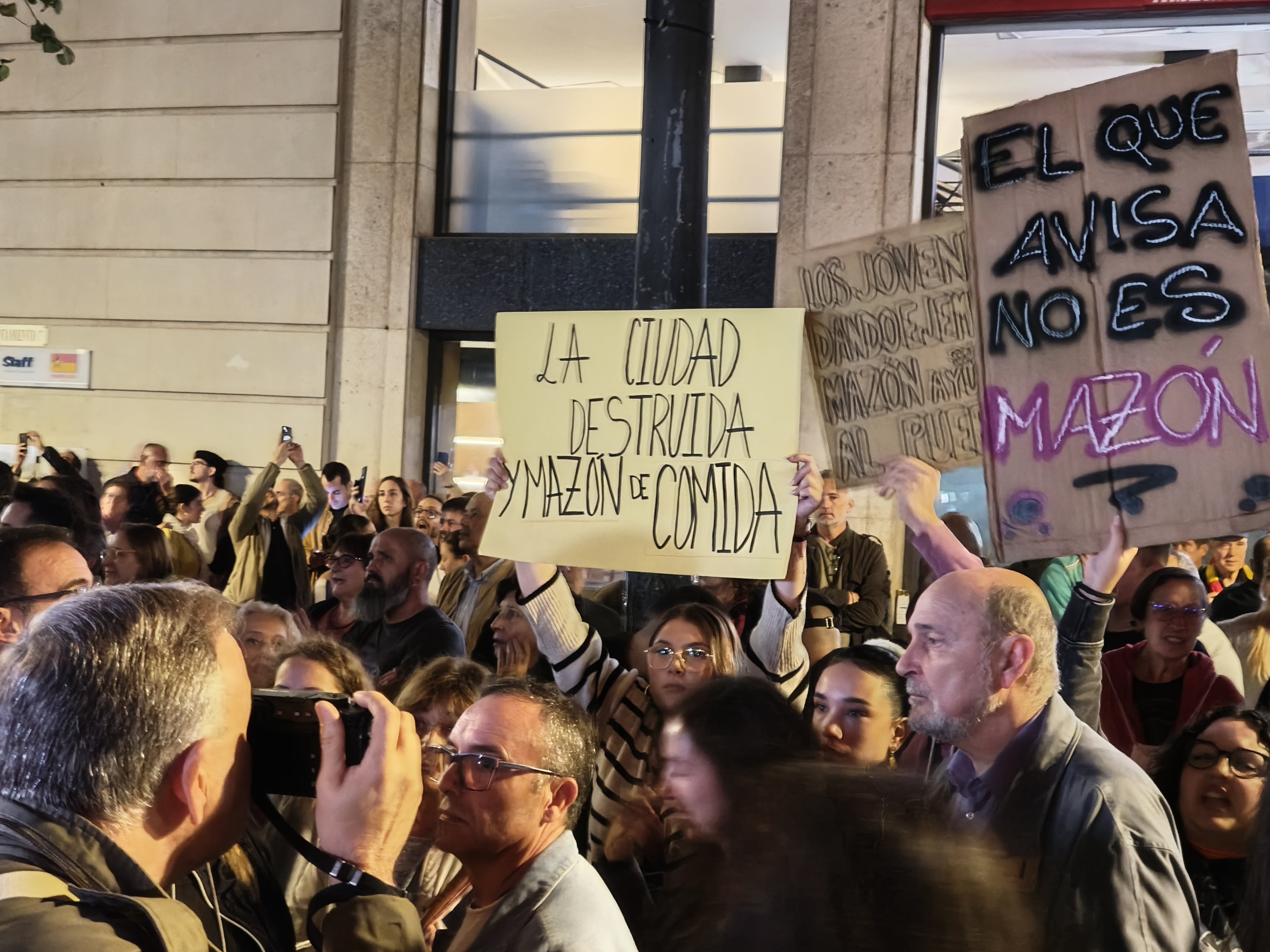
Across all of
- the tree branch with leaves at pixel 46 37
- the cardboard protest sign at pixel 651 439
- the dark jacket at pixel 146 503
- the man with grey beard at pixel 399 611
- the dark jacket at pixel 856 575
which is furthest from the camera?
the dark jacket at pixel 146 503

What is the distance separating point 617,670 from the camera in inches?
147

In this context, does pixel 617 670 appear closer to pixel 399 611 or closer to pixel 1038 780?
pixel 399 611

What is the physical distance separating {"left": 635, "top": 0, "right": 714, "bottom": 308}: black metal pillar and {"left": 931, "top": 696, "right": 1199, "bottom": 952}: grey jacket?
8.81 feet

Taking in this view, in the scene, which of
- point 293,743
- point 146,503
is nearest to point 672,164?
point 293,743

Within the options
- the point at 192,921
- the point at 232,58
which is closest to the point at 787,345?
the point at 192,921

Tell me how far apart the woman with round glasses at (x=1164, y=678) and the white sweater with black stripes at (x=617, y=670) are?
89 cm

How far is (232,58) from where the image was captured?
10055 mm

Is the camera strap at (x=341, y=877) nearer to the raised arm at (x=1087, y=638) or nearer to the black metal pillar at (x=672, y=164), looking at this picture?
the raised arm at (x=1087, y=638)

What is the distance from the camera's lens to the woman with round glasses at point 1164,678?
12.1ft

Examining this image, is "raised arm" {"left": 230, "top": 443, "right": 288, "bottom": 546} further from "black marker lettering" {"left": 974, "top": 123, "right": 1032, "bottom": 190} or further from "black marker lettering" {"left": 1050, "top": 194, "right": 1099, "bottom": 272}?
"black marker lettering" {"left": 1050, "top": 194, "right": 1099, "bottom": 272}

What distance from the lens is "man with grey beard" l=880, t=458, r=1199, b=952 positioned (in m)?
2.04

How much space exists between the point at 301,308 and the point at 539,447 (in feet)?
20.4

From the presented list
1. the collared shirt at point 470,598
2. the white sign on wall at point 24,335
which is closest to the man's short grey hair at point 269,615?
the collared shirt at point 470,598

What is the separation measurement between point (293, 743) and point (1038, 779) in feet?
4.41
